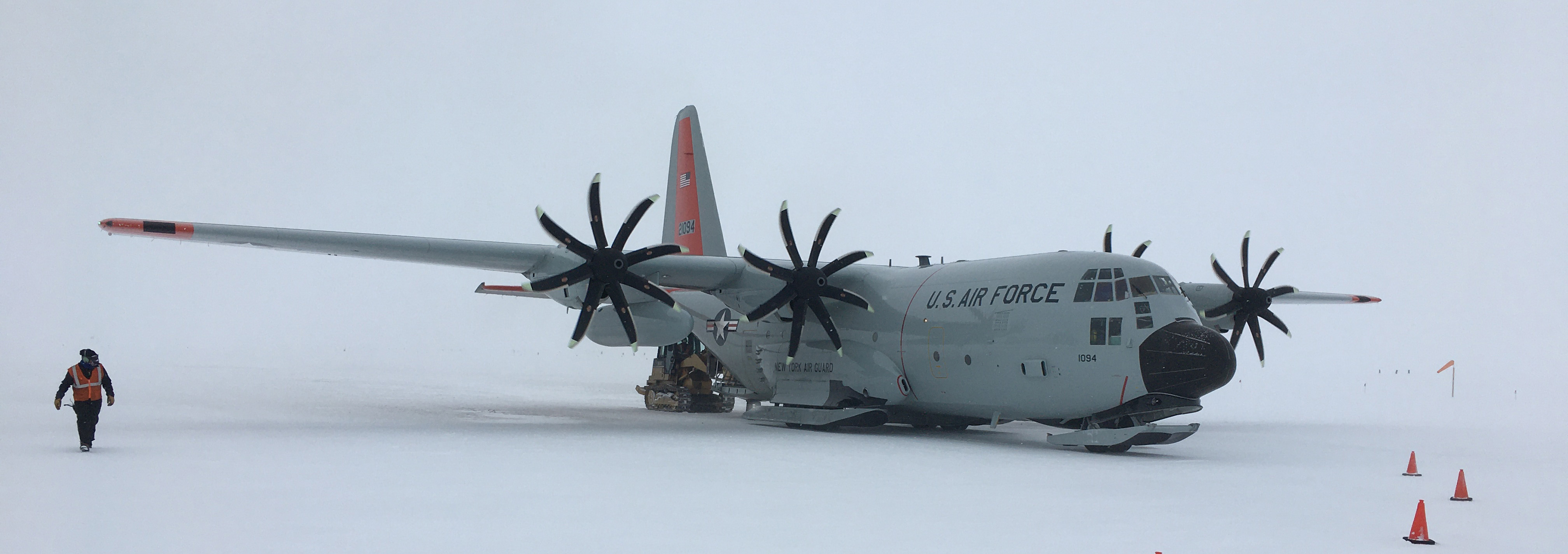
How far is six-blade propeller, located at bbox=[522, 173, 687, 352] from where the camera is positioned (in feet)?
50.4

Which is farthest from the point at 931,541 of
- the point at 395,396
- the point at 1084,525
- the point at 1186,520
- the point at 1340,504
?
the point at 395,396

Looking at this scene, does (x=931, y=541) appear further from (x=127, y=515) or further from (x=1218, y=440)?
(x=1218, y=440)

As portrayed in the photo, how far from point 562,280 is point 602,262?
2.06 feet

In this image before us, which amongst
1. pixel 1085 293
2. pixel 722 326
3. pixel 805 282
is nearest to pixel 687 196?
pixel 722 326

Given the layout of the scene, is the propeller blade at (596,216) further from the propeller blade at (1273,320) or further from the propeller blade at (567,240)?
the propeller blade at (1273,320)

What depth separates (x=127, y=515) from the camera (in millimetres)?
7695

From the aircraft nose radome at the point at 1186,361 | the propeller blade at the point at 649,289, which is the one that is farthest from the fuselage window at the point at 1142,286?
the propeller blade at the point at 649,289

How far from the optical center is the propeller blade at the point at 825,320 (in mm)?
16812

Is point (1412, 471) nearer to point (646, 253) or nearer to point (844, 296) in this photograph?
point (844, 296)

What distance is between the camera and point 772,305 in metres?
16.5

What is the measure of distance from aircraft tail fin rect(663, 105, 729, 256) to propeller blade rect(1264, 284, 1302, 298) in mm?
10302

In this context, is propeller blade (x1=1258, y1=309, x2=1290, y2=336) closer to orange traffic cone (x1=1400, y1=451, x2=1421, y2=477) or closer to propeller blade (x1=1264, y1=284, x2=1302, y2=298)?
propeller blade (x1=1264, y1=284, x2=1302, y2=298)

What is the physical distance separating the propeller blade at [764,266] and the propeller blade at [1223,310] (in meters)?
7.87

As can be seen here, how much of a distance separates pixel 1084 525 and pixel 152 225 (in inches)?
483
